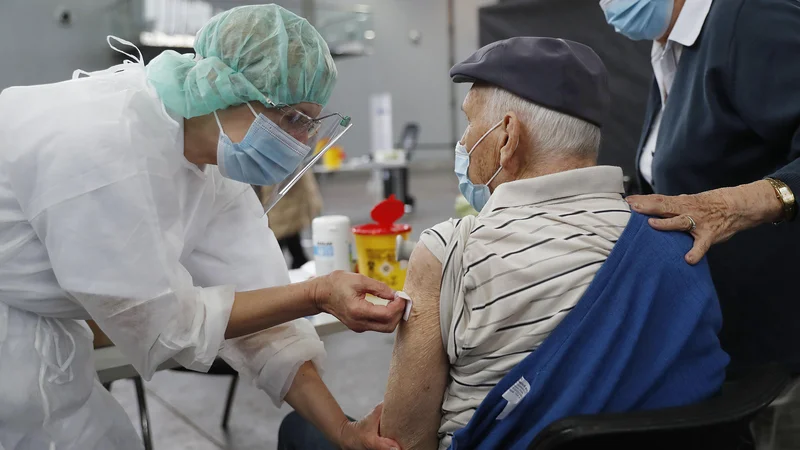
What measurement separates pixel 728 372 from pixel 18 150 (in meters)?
1.32

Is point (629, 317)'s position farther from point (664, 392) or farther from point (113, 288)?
point (113, 288)

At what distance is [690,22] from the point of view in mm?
1559

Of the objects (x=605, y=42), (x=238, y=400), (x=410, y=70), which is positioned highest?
(x=605, y=42)

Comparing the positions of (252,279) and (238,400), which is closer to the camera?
(252,279)

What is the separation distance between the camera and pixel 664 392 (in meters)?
1.01

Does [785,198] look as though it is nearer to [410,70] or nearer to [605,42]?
[605,42]

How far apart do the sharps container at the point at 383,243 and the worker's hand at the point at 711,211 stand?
81 centimetres

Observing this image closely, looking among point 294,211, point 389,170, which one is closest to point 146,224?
point 294,211

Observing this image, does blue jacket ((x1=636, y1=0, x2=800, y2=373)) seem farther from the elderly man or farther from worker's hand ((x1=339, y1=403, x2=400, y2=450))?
worker's hand ((x1=339, y1=403, x2=400, y2=450))

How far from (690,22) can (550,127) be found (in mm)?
694

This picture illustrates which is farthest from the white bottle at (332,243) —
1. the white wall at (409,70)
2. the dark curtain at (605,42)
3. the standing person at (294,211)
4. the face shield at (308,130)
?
the white wall at (409,70)

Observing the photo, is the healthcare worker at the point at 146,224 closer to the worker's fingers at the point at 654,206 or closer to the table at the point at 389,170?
the worker's fingers at the point at 654,206

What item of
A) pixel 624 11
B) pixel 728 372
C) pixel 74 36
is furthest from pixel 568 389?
pixel 74 36

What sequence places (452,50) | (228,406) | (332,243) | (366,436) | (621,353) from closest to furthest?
1. (621,353)
2. (366,436)
3. (332,243)
4. (228,406)
5. (452,50)
